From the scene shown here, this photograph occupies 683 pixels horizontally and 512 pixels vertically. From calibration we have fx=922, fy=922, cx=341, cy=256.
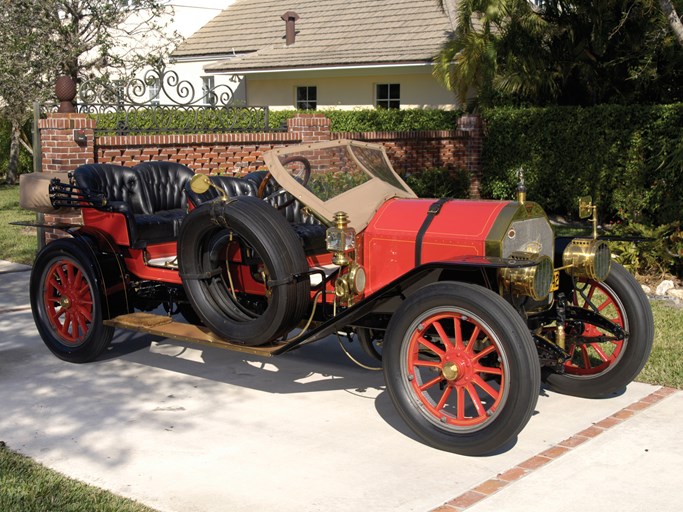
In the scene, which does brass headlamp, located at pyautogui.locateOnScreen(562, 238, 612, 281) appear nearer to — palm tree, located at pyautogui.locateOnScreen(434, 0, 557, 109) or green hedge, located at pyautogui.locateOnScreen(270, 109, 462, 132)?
palm tree, located at pyautogui.locateOnScreen(434, 0, 557, 109)

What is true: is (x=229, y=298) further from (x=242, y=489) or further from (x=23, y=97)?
(x=23, y=97)

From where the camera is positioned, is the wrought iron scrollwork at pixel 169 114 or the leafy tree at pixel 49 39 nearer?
the wrought iron scrollwork at pixel 169 114

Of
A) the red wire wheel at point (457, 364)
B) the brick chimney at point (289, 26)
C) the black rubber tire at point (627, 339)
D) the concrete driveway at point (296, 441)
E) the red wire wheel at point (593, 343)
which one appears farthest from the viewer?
the brick chimney at point (289, 26)

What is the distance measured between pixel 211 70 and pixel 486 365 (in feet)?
63.4

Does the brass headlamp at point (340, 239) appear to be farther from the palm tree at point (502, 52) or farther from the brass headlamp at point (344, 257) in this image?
the palm tree at point (502, 52)

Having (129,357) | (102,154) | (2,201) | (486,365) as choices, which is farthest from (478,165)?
(486,365)

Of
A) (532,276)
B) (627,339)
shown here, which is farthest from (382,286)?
(627,339)

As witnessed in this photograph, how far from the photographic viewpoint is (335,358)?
6.89 m

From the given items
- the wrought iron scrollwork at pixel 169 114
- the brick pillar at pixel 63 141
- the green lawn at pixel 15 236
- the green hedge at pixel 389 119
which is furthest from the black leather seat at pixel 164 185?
the green hedge at pixel 389 119

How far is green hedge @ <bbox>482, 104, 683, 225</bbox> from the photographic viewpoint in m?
12.6

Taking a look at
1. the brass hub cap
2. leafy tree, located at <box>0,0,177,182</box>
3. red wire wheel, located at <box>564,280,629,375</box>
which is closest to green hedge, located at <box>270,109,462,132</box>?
leafy tree, located at <box>0,0,177,182</box>

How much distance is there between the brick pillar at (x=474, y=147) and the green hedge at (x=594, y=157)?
0.13 m

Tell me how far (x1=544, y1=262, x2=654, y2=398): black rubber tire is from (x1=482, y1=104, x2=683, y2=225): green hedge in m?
5.47

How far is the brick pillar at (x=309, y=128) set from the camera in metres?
12.8
